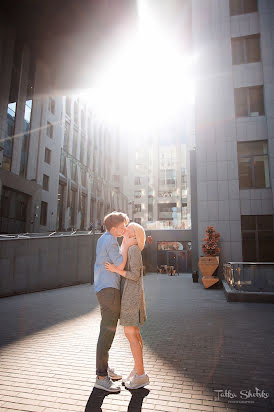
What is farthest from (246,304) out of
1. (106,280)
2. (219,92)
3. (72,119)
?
(72,119)

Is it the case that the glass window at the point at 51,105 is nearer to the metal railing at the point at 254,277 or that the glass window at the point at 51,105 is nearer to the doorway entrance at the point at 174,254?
the doorway entrance at the point at 174,254

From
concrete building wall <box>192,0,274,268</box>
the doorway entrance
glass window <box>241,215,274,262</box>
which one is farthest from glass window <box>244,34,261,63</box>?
the doorway entrance

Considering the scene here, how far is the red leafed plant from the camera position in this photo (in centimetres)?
1611

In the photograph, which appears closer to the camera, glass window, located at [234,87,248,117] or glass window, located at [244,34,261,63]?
glass window, located at [234,87,248,117]

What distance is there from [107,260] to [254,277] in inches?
328

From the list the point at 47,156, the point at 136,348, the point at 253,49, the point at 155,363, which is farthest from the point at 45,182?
the point at 136,348

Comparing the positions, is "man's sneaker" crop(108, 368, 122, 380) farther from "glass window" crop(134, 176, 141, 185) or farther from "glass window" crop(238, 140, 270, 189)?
"glass window" crop(134, 176, 141, 185)

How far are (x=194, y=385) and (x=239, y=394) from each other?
21.1 inches

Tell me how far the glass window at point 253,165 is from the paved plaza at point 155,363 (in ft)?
34.5

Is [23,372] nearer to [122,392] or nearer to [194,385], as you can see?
[122,392]

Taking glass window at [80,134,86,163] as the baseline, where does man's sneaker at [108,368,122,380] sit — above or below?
below

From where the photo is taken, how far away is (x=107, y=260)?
145 inches

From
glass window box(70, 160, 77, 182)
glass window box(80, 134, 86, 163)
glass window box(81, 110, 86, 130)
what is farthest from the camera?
glass window box(81, 110, 86, 130)

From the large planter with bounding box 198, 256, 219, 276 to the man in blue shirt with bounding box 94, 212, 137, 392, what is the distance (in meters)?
12.8
